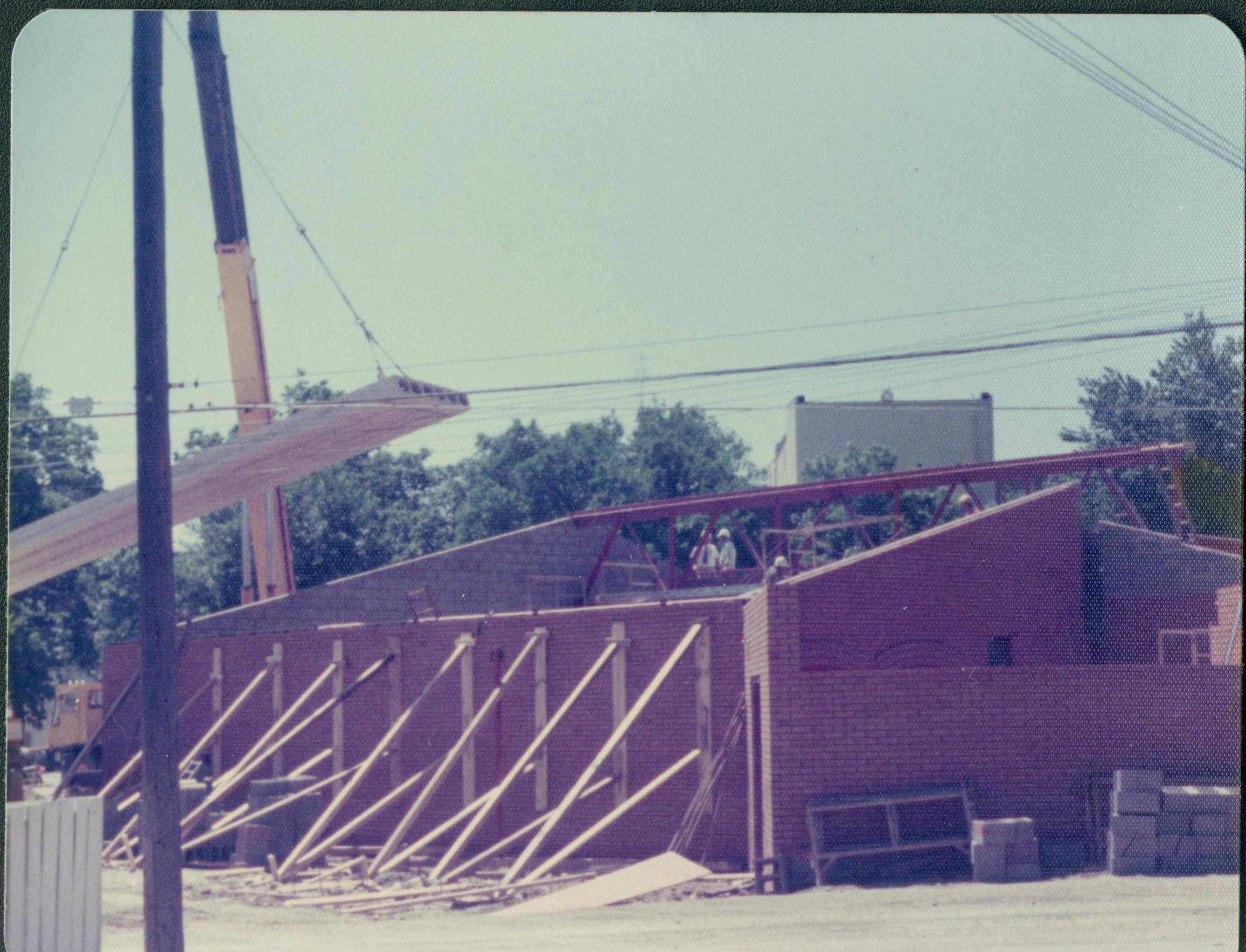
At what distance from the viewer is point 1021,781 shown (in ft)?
50.0

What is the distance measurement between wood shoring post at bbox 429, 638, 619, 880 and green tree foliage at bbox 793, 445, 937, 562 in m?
19.1

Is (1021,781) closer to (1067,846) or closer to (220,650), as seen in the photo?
(1067,846)

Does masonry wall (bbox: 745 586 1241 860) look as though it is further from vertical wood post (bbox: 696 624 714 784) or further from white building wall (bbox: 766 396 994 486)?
white building wall (bbox: 766 396 994 486)

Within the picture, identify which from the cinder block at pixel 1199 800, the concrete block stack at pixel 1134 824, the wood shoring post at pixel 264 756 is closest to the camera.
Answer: the cinder block at pixel 1199 800

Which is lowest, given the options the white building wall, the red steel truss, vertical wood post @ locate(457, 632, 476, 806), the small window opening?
vertical wood post @ locate(457, 632, 476, 806)

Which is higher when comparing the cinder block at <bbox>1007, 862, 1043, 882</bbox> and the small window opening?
the small window opening

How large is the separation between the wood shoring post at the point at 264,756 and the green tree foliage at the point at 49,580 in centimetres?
487

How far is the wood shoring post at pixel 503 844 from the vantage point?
55.7 ft

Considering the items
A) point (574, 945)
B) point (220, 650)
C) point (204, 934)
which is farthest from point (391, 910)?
point (220, 650)

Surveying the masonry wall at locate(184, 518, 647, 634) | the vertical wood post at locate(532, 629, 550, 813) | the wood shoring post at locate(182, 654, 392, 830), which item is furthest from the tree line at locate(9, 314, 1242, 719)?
the vertical wood post at locate(532, 629, 550, 813)

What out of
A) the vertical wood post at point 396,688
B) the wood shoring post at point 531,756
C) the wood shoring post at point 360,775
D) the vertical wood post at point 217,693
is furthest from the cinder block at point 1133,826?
the vertical wood post at point 217,693

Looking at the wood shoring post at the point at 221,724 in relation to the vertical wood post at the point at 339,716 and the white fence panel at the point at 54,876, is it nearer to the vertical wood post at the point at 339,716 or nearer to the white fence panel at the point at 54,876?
the vertical wood post at the point at 339,716

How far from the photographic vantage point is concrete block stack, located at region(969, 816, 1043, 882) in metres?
14.4

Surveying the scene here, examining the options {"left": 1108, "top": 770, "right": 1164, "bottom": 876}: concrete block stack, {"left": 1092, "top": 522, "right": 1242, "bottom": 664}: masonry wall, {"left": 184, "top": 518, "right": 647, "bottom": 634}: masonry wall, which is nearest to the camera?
{"left": 1108, "top": 770, "right": 1164, "bottom": 876}: concrete block stack
